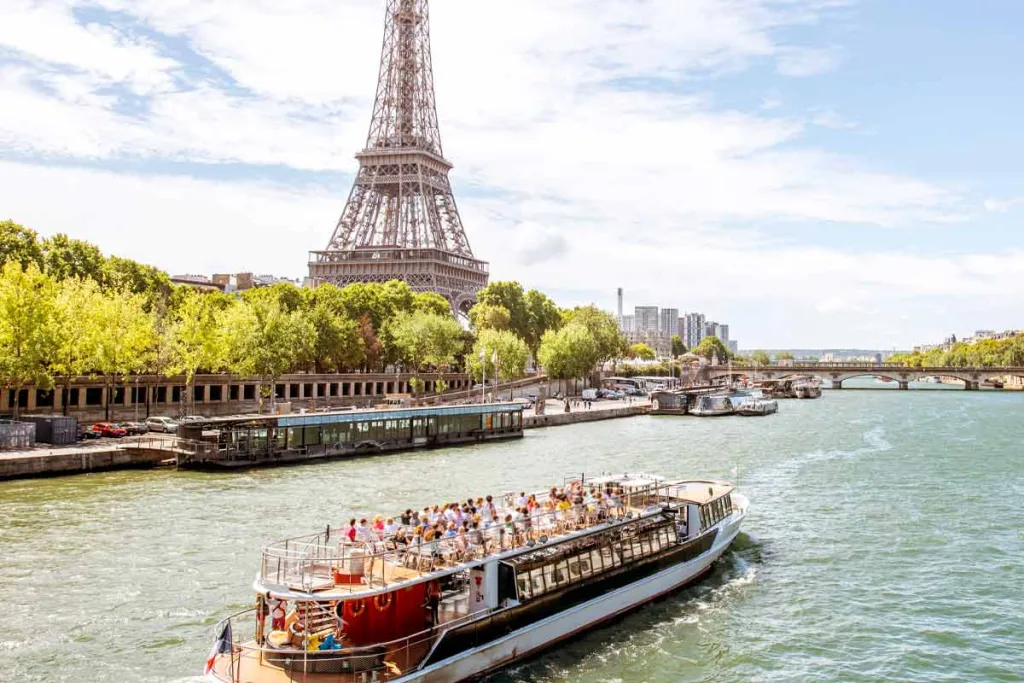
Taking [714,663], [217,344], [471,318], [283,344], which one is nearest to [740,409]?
[471,318]

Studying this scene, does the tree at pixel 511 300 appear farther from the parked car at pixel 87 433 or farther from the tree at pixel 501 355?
the parked car at pixel 87 433

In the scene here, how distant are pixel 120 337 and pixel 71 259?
17708 millimetres

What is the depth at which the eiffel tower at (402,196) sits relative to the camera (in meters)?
120

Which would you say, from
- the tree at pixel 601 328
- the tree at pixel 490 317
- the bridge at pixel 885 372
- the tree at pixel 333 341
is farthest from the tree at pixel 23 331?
the bridge at pixel 885 372

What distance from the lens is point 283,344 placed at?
69438 millimetres

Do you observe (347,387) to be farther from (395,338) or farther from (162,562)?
(162,562)

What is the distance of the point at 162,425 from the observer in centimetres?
5312

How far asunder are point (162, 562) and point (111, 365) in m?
29.5

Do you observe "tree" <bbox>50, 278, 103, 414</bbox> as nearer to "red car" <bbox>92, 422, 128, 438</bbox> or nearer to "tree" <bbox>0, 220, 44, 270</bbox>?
"red car" <bbox>92, 422, 128, 438</bbox>

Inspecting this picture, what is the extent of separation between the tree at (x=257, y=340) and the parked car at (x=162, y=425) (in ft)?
33.1

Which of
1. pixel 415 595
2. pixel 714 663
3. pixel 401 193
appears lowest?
pixel 714 663

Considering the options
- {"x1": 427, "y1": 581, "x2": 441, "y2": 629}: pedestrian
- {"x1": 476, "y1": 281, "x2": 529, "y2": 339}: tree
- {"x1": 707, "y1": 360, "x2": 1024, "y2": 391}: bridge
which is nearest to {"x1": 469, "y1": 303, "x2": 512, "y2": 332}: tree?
{"x1": 476, "y1": 281, "x2": 529, "y2": 339}: tree

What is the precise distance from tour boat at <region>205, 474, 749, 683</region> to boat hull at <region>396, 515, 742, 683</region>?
3cm

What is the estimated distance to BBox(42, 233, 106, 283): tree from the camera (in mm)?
64625
